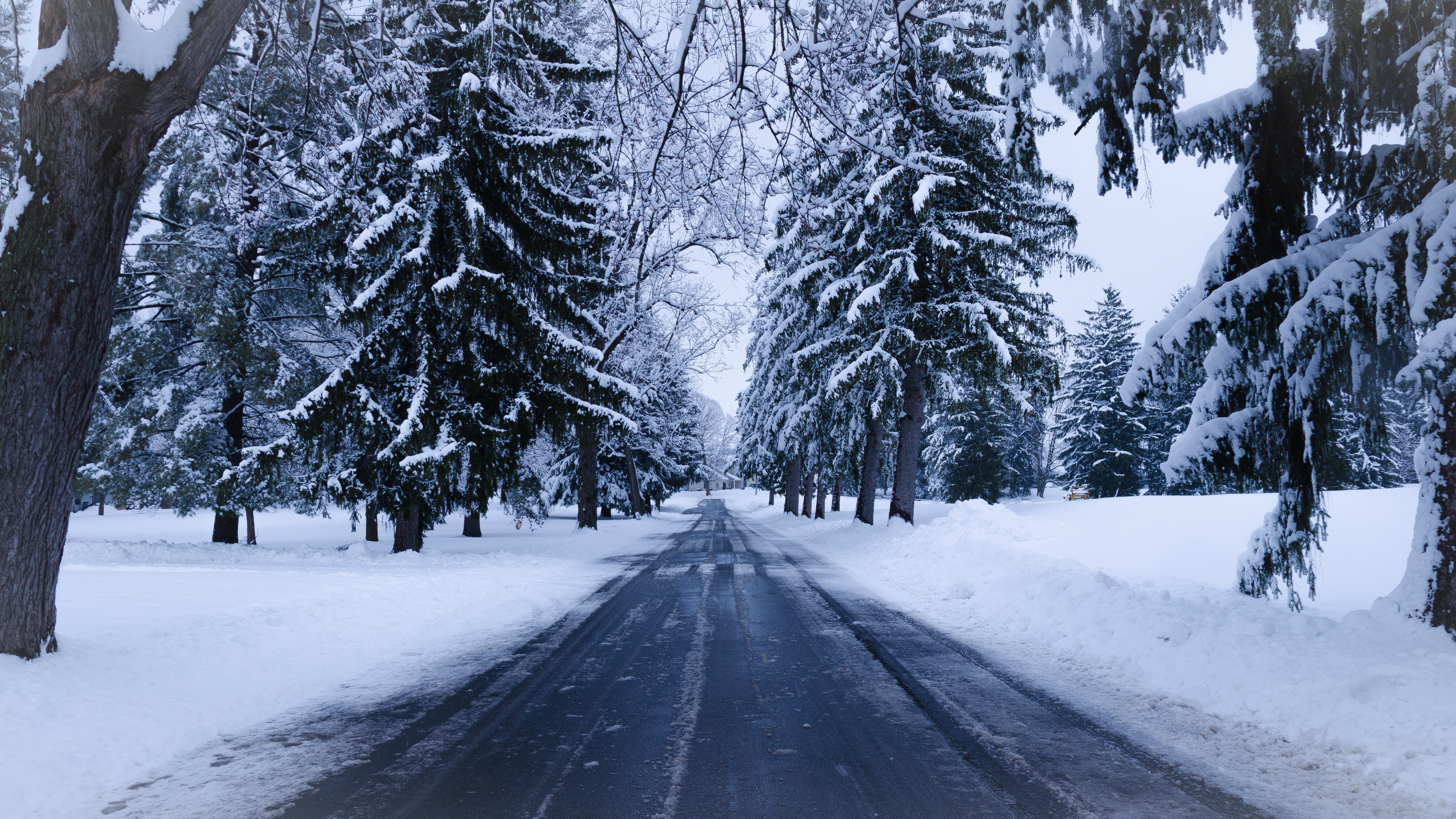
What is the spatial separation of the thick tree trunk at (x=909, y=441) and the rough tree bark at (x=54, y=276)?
53.7 ft

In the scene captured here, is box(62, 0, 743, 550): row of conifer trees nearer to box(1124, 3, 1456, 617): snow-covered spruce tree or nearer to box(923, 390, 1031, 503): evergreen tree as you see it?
box(1124, 3, 1456, 617): snow-covered spruce tree

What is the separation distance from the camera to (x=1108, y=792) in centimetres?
363

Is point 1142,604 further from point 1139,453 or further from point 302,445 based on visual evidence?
point 1139,453

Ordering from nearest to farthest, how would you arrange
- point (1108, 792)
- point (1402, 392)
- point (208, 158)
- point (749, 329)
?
1. point (1108, 792)
2. point (1402, 392)
3. point (208, 158)
4. point (749, 329)

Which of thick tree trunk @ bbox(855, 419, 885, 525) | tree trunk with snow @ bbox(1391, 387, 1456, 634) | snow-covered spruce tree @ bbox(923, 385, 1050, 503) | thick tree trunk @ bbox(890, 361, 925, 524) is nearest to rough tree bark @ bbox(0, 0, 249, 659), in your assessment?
tree trunk with snow @ bbox(1391, 387, 1456, 634)

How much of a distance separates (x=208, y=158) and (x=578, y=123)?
7.81m

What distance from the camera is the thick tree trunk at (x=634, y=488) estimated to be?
122 ft

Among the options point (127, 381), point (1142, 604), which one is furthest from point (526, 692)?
point (127, 381)

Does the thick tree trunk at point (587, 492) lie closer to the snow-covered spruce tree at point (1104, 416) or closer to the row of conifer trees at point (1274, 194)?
the row of conifer trees at point (1274, 194)

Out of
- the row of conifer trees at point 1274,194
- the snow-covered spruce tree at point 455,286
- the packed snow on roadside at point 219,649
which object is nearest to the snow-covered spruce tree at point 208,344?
the snow-covered spruce tree at point 455,286

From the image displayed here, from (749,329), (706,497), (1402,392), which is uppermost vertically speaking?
(749,329)

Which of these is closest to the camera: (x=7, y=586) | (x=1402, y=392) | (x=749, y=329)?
(x=7, y=586)

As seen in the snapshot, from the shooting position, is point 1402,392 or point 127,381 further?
point 127,381

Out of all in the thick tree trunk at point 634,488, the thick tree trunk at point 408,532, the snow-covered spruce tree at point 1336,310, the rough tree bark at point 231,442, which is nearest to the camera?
the snow-covered spruce tree at point 1336,310
